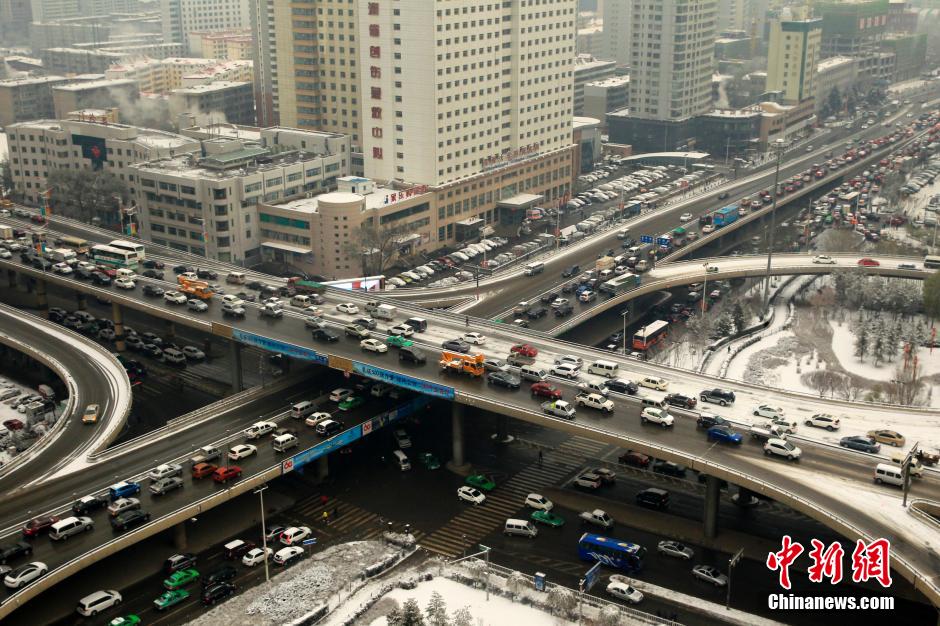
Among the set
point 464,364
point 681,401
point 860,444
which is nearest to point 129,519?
point 464,364

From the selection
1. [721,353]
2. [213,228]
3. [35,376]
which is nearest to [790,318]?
[721,353]

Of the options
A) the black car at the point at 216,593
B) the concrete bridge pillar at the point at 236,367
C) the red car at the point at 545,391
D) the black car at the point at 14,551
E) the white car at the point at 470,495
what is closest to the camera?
the black car at the point at 14,551

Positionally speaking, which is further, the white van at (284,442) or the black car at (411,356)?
the black car at (411,356)

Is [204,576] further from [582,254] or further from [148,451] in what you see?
[582,254]

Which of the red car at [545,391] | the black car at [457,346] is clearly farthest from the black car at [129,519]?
the black car at [457,346]

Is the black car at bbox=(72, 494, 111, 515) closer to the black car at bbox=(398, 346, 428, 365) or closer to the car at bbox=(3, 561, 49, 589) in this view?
the car at bbox=(3, 561, 49, 589)

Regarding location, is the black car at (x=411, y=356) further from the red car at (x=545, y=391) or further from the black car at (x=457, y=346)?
the red car at (x=545, y=391)
